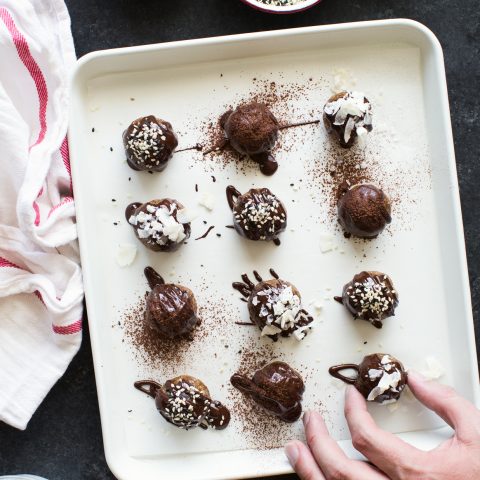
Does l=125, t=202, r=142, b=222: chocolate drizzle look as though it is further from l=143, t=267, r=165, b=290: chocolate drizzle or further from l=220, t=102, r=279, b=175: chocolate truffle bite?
l=220, t=102, r=279, b=175: chocolate truffle bite

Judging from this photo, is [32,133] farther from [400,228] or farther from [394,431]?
[394,431]

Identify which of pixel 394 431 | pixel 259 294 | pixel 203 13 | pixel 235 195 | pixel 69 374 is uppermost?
pixel 203 13

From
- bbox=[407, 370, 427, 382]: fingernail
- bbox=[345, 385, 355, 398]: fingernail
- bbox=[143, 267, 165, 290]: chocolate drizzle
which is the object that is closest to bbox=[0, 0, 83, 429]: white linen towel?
bbox=[143, 267, 165, 290]: chocolate drizzle

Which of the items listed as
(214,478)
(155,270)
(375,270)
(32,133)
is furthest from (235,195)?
(214,478)

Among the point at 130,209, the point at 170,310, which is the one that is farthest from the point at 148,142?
the point at 170,310

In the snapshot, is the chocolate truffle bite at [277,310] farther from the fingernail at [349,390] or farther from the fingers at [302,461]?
the fingers at [302,461]
